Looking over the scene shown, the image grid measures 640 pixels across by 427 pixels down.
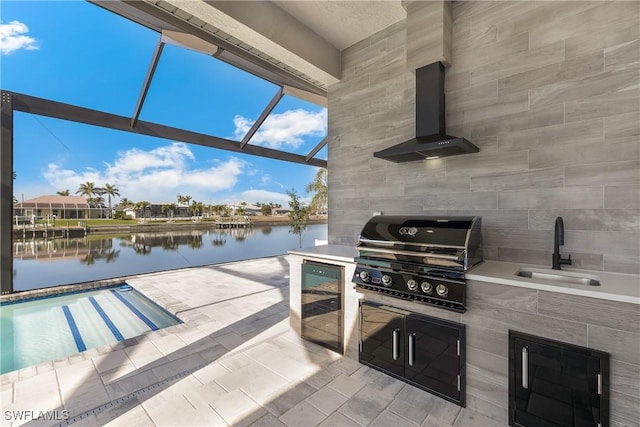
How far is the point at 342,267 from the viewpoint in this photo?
7.91 ft

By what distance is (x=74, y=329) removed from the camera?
3.29 meters

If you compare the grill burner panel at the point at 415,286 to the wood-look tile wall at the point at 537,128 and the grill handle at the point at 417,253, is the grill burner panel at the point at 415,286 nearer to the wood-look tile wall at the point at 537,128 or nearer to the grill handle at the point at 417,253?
the grill handle at the point at 417,253

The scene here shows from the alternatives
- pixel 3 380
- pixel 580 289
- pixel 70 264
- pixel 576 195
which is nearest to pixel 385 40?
pixel 576 195

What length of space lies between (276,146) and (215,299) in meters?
3.68

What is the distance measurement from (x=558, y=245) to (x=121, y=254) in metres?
6.61

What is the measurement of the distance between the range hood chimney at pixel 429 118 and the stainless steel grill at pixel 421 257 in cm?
63

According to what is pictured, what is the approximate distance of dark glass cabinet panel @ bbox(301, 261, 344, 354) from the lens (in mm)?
2451

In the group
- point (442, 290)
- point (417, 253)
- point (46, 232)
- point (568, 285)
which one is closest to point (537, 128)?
point (568, 285)

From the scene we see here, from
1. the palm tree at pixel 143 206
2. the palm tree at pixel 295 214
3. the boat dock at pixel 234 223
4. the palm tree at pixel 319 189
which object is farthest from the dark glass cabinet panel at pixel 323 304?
the palm tree at pixel 319 189

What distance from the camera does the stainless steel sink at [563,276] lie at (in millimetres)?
1688

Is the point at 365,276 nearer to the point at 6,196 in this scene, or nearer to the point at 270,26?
the point at 270,26

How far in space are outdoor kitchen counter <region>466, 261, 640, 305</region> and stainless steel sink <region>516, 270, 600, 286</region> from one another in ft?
0.14

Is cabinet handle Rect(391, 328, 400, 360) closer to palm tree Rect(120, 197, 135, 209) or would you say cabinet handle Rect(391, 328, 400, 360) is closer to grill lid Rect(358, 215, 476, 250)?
grill lid Rect(358, 215, 476, 250)

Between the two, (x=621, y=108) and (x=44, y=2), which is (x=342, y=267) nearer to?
(x=621, y=108)
